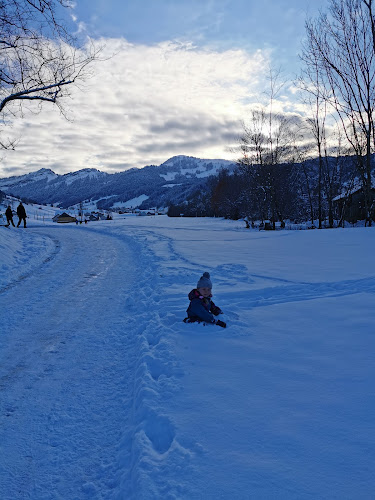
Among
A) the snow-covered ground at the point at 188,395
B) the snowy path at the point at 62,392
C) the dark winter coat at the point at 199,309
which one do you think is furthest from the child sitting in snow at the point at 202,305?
the snowy path at the point at 62,392

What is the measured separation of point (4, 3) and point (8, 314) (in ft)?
20.1

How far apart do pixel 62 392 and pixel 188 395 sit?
1373mm

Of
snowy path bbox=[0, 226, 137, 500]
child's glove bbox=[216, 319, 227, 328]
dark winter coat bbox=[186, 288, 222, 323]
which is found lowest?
snowy path bbox=[0, 226, 137, 500]

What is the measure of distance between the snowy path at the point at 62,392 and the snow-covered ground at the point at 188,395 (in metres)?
0.01

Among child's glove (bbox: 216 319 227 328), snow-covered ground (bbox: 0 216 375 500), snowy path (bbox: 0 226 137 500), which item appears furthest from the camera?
child's glove (bbox: 216 319 227 328)

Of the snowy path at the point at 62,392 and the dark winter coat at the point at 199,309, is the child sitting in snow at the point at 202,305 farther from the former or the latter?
the snowy path at the point at 62,392

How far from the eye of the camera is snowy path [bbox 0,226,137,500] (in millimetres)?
2354

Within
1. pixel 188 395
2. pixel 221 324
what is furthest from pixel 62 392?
pixel 221 324

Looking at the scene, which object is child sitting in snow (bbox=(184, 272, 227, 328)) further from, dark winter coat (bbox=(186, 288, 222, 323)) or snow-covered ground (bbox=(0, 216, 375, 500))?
snow-covered ground (bbox=(0, 216, 375, 500))

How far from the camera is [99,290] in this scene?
742 centimetres

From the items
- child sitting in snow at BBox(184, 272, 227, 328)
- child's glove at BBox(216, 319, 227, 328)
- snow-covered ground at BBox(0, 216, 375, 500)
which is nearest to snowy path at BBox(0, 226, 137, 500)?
snow-covered ground at BBox(0, 216, 375, 500)

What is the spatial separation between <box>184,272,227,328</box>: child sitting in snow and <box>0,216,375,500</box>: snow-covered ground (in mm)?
199

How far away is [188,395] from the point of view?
3.14m

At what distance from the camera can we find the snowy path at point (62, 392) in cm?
235
